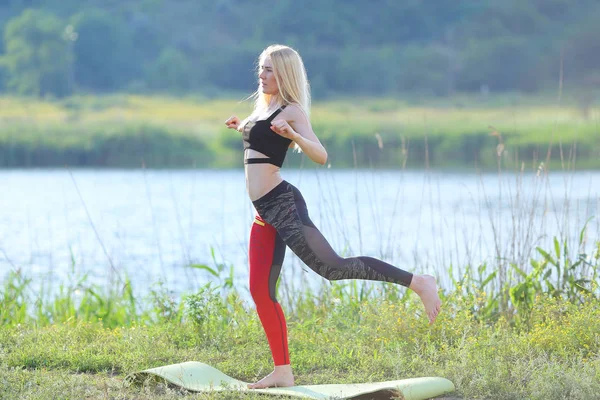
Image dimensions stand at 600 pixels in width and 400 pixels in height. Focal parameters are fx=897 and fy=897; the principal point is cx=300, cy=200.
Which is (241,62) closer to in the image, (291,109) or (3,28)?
(3,28)

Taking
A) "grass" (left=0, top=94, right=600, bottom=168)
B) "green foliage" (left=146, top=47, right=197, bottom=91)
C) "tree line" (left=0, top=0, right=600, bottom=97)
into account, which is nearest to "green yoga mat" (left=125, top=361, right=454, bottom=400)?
"grass" (left=0, top=94, right=600, bottom=168)

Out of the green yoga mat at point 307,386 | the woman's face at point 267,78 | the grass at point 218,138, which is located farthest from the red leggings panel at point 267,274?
the grass at point 218,138

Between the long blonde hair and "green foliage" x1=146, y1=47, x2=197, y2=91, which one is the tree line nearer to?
"green foliage" x1=146, y1=47, x2=197, y2=91

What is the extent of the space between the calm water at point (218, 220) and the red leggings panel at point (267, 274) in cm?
259

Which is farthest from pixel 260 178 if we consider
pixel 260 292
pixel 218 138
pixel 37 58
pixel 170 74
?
pixel 37 58

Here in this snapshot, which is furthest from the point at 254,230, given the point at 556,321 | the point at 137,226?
the point at 137,226

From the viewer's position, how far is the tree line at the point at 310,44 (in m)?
53.8

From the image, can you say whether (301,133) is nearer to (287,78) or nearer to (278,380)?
(287,78)

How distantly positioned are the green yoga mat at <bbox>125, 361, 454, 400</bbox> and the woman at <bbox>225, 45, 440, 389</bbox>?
199 mm

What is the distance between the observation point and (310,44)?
60.1m

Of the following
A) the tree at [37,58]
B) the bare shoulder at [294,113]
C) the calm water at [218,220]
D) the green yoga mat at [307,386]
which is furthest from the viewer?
the tree at [37,58]

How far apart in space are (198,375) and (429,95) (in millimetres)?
50905

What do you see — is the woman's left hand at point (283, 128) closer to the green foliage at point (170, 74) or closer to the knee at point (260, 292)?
the knee at point (260, 292)

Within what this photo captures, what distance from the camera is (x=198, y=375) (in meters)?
4.86
